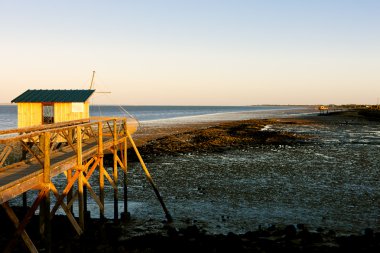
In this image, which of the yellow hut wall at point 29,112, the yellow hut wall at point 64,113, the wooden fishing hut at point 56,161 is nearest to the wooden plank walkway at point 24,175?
the wooden fishing hut at point 56,161

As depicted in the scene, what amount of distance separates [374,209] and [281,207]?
151 inches

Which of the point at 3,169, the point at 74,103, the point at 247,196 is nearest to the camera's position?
the point at 3,169

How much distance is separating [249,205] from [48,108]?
14588 mm

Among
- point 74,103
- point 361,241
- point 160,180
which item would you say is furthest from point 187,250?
point 74,103

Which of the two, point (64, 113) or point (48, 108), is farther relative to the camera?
point (48, 108)

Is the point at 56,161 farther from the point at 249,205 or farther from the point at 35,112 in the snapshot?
the point at 35,112

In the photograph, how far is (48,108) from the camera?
23922mm

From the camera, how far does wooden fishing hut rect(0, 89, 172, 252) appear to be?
8.41 metres

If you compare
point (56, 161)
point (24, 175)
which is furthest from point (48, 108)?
point (24, 175)

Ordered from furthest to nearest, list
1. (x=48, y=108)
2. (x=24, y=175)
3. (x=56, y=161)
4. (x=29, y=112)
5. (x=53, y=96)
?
(x=53, y=96) < (x=48, y=108) < (x=29, y=112) < (x=56, y=161) < (x=24, y=175)

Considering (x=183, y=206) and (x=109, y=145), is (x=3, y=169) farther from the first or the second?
(x=183, y=206)

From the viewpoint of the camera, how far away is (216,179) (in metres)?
22.3

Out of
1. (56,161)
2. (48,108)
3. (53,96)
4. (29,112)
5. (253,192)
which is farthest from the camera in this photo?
(53,96)

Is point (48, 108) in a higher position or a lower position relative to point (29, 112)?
higher
